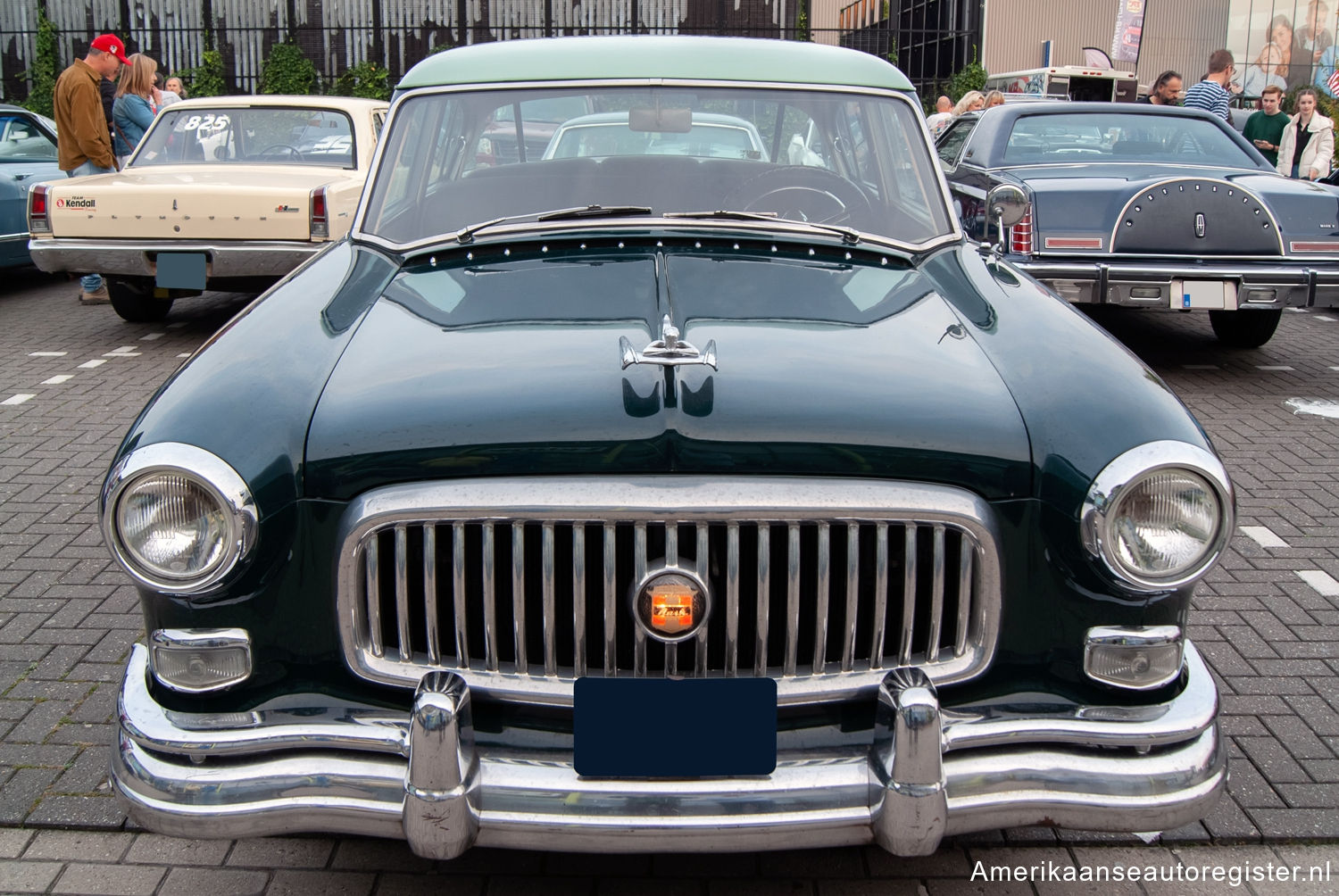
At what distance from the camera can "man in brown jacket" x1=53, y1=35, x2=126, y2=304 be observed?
28.9 feet

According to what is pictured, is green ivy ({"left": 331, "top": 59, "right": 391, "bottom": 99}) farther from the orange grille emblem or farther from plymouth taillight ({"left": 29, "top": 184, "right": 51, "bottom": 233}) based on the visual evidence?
the orange grille emblem

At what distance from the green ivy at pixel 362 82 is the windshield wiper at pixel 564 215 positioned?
2025 centimetres

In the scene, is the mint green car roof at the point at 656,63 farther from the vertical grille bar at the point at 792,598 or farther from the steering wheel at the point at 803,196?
the vertical grille bar at the point at 792,598

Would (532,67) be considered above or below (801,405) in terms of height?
above

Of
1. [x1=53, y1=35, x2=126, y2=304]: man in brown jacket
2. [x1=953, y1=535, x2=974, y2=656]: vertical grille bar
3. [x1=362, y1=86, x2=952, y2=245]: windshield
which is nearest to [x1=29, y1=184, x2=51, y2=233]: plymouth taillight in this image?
[x1=53, y1=35, x2=126, y2=304]: man in brown jacket

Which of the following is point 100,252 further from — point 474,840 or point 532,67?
point 474,840

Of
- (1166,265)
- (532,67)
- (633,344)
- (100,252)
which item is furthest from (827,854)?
(100,252)

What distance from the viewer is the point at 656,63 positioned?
3.58m

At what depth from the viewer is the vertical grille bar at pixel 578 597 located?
6.85ft

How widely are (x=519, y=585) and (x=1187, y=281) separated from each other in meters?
5.57

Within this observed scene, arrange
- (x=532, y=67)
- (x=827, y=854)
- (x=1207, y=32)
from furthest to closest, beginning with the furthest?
(x=1207, y=32)
(x=532, y=67)
(x=827, y=854)

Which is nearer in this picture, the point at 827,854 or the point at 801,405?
the point at 801,405

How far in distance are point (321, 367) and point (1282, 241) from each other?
5.94 m

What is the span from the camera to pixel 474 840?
2.03 m
